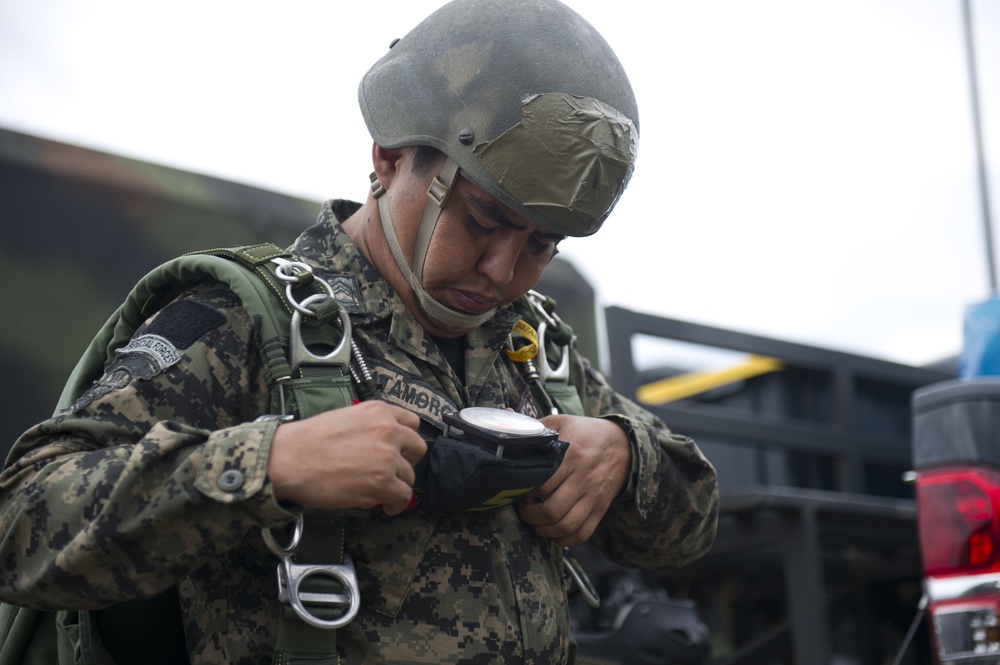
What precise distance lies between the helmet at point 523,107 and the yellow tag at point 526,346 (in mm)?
317

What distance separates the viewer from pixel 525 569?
213 cm

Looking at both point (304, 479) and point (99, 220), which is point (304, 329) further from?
point (99, 220)

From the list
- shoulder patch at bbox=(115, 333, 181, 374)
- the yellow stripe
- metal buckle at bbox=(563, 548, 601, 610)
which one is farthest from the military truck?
shoulder patch at bbox=(115, 333, 181, 374)

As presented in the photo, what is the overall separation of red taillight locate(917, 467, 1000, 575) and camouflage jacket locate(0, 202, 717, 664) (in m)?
0.91

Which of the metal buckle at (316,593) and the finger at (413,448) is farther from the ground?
the finger at (413,448)

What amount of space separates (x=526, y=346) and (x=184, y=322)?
72 centimetres

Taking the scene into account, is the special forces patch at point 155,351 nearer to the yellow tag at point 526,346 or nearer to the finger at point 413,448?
the finger at point 413,448

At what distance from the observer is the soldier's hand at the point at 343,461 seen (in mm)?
1722

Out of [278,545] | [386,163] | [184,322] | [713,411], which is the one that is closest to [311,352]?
[184,322]

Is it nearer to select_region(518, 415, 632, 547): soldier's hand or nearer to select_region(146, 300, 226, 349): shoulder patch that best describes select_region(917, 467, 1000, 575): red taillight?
select_region(518, 415, 632, 547): soldier's hand

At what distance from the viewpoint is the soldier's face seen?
216cm

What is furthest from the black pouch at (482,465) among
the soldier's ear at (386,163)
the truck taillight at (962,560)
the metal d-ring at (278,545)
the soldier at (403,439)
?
the truck taillight at (962,560)

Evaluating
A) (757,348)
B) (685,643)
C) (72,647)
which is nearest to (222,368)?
(72,647)

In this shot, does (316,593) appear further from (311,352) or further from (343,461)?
(311,352)
